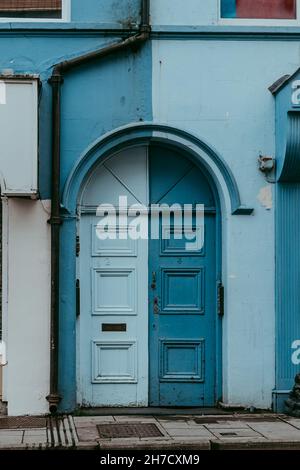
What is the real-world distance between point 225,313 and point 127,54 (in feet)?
10.8

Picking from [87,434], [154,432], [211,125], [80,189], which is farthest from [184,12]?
[87,434]

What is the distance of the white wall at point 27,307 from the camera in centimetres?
1078

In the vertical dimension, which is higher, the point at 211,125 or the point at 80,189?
the point at 211,125

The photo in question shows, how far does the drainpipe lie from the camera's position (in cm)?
1075

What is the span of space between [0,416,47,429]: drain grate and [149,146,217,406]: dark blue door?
1.48 m

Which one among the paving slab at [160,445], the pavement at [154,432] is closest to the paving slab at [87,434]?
the pavement at [154,432]

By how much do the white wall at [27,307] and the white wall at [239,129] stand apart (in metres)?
1.95

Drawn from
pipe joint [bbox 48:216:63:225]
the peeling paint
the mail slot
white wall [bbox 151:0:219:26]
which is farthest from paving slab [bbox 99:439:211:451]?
white wall [bbox 151:0:219:26]

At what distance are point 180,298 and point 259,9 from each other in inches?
143

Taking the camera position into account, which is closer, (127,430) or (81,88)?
(127,430)

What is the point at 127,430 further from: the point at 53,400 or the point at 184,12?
the point at 184,12

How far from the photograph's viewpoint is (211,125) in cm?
1110

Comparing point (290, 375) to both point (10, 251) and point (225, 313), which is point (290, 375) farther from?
point (10, 251)

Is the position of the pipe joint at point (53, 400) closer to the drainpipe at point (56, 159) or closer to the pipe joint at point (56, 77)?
the drainpipe at point (56, 159)
